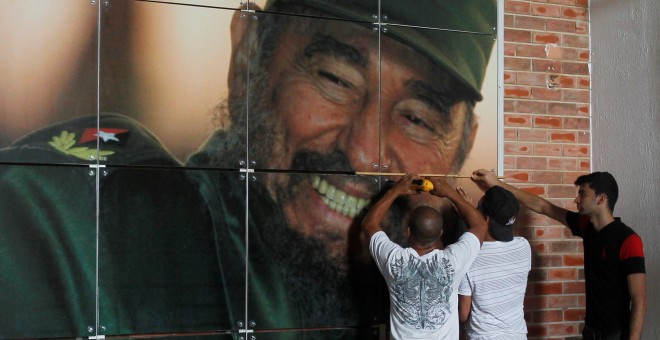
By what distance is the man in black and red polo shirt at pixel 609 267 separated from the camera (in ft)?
14.6

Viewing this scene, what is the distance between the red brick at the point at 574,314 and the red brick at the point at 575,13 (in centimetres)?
182

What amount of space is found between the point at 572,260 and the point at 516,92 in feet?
3.63

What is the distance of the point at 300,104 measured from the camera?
186 inches

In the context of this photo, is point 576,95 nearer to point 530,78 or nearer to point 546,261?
point 530,78

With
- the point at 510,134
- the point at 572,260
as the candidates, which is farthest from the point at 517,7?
the point at 572,260

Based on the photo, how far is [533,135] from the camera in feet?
17.5

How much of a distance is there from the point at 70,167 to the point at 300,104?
1238 mm

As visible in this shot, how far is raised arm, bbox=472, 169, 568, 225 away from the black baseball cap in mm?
380

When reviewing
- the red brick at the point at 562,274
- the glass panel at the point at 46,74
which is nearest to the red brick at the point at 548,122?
the red brick at the point at 562,274

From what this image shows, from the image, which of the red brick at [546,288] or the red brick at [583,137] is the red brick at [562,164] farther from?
the red brick at [546,288]

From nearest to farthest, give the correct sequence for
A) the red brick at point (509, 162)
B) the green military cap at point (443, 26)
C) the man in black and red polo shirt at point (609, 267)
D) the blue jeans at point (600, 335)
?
the man in black and red polo shirt at point (609, 267) → the blue jeans at point (600, 335) → the green military cap at point (443, 26) → the red brick at point (509, 162)

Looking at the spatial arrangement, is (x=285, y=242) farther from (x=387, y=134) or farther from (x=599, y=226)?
(x=599, y=226)

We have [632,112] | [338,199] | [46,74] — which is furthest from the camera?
[632,112]

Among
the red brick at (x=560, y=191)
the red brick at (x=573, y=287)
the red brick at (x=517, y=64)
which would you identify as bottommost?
the red brick at (x=573, y=287)
